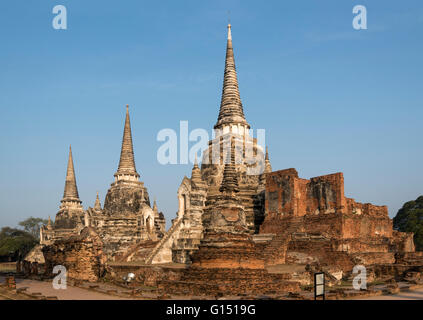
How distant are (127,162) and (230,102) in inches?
467

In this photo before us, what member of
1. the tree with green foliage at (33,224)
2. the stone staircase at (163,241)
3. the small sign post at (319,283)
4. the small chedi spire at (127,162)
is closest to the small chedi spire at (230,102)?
the small chedi spire at (127,162)

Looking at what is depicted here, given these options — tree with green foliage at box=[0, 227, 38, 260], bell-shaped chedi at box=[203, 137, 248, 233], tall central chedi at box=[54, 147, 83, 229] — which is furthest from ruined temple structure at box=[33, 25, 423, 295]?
tree with green foliage at box=[0, 227, 38, 260]

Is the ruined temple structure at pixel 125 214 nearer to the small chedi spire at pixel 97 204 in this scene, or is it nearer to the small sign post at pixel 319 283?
the small chedi spire at pixel 97 204

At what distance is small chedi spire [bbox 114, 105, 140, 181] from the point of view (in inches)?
1639

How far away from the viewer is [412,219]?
4688cm

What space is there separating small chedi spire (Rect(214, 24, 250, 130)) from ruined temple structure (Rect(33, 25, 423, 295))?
0.09m

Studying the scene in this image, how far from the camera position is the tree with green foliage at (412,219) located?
1697 inches

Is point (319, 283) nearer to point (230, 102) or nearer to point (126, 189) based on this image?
point (230, 102)

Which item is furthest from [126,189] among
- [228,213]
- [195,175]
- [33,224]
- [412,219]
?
[33,224]

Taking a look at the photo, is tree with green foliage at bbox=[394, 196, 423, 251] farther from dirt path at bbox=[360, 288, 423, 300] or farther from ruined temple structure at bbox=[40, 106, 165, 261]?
dirt path at bbox=[360, 288, 423, 300]

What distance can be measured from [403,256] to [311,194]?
604cm

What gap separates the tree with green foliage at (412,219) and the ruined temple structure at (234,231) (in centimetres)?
1420
